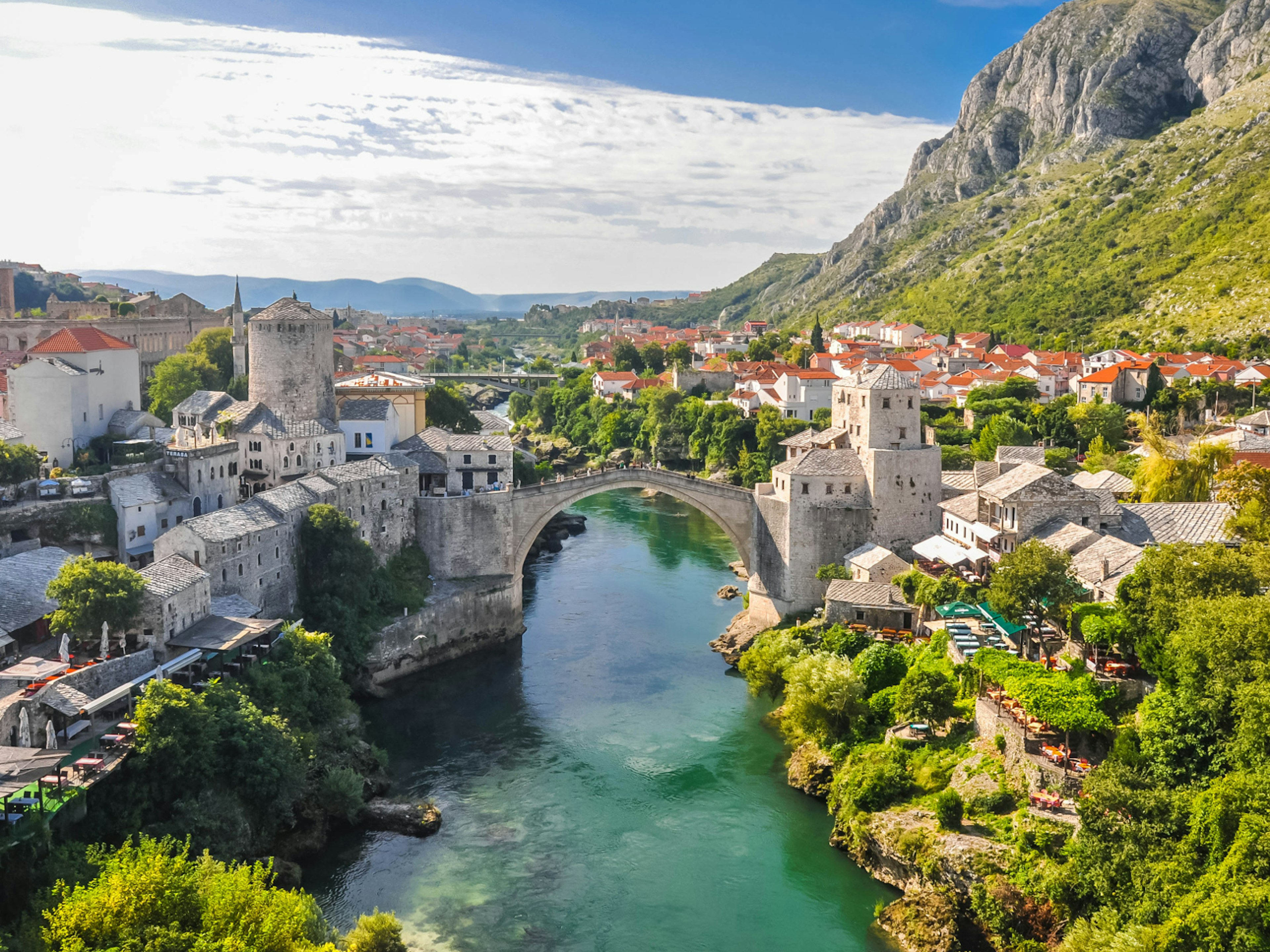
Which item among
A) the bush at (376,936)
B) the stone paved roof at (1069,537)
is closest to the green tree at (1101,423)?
the stone paved roof at (1069,537)

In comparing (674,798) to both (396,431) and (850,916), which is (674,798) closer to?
(850,916)

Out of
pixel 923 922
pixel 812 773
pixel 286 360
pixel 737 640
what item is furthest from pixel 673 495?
pixel 923 922

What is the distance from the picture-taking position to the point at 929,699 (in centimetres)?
2689

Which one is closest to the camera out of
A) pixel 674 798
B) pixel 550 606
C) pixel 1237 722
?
pixel 1237 722

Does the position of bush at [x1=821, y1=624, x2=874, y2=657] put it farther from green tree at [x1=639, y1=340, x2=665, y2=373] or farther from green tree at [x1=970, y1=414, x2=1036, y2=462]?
green tree at [x1=639, y1=340, x2=665, y2=373]

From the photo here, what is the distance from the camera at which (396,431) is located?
4422cm

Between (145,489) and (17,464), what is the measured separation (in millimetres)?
4242

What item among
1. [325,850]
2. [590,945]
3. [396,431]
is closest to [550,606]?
[396,431]

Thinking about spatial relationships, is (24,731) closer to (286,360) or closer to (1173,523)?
(286,360)

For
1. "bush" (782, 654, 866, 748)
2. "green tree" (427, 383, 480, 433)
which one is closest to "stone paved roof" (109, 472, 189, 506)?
"green tree" (427, 383, 480, 433)

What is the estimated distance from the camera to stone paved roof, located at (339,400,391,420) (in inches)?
1679

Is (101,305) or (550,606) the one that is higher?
(101,305)

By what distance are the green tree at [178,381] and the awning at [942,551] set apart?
32.6m

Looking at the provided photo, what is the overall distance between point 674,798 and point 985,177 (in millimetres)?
102549
